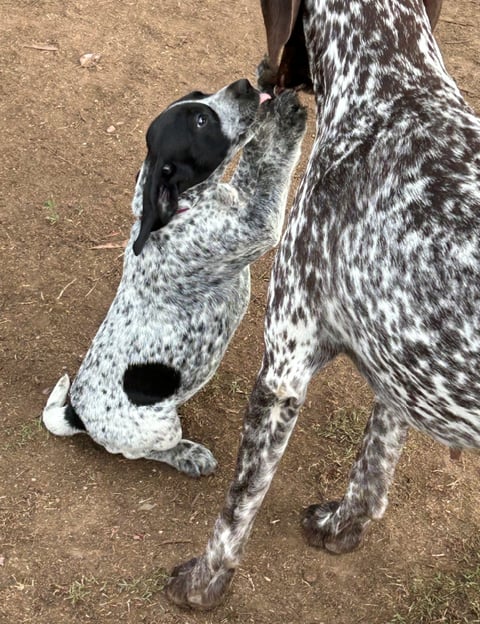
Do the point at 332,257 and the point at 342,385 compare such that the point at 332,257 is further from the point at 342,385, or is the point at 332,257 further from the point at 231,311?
the point at 342,385

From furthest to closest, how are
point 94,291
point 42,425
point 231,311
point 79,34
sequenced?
point 79,34 → point 94,291 → point 42,425 → point 231,311

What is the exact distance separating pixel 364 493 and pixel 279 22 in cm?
218

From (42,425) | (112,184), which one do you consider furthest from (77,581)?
(112,184)

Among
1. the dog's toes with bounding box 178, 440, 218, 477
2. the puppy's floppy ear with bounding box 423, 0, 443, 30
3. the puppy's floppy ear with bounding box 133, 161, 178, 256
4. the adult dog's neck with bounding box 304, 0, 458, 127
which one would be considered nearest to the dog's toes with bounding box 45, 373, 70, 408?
the dog's toes with bounding box 178, 440, 218, 477

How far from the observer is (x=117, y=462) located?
4816 millimetres

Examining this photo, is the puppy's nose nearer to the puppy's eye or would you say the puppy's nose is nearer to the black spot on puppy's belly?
the puppy's eye

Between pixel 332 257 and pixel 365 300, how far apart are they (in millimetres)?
228

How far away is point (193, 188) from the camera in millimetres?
4320

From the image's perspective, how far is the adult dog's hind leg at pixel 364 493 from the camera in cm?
425

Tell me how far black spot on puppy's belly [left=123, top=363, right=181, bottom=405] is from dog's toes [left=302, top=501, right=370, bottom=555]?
37.0 inches

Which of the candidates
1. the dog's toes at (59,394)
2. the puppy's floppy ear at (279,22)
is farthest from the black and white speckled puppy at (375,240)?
the dog's toes at (59,394)

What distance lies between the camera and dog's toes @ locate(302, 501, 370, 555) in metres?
Result: 4.39

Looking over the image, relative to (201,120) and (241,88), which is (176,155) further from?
(241,88)

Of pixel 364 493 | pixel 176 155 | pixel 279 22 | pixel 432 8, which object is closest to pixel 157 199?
pixel 176 155
